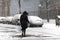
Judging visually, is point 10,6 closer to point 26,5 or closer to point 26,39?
point 26,5

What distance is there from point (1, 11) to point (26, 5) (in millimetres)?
8556

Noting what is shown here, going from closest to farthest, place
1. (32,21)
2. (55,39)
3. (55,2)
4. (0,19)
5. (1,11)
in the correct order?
(55,39) → (32,21) → (0,19) → (55,2) → (1,11)

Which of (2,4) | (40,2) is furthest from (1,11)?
(40,2)

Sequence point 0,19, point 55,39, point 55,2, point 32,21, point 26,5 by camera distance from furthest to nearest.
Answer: point 26,5, point 55,2, point 0,19, point 32,21, point 55,39

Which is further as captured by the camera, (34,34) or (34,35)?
(34,34)

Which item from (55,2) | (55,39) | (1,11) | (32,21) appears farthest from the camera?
(1,11)

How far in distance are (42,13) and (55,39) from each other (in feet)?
149

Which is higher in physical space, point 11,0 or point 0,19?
point 11,0

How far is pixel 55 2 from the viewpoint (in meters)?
59.0

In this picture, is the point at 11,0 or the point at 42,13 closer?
the point at 42,13

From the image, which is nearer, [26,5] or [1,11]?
[26,5]

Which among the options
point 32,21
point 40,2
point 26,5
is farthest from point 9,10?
point 32,21

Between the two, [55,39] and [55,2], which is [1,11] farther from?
[55,39]

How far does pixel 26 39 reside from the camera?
16203 millimetres
